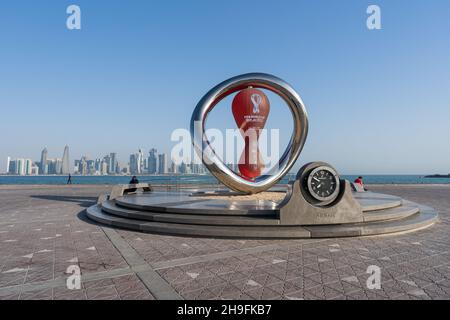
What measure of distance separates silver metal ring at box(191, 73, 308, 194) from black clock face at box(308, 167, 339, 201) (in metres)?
3.77

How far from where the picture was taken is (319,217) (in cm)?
804

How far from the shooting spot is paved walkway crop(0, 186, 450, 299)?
154 inches

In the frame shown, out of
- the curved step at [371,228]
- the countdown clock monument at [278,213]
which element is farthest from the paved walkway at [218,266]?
the countdown clock monument at [278,213]

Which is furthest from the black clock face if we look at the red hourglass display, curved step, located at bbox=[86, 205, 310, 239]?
the red hourglass display

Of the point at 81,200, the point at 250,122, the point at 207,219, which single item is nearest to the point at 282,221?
the point at 207,219

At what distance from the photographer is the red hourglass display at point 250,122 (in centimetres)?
1315

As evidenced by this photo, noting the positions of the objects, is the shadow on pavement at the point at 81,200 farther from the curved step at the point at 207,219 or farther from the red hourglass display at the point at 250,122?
the red hourglass display at the point at 250,122

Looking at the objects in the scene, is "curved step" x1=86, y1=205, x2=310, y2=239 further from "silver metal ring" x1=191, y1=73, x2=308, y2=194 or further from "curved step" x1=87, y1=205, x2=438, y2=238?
"silver metal ring" x1=191, y1=73, x2=308, y2=194

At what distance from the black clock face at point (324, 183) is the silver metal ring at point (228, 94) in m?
3.77

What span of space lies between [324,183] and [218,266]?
474 cm

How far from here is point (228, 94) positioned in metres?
12.6

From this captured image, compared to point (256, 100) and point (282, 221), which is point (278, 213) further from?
point (256, 100)
